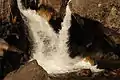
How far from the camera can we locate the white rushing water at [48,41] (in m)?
15.0

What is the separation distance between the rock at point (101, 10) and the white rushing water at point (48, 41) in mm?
917

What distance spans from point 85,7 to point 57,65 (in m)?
2.62

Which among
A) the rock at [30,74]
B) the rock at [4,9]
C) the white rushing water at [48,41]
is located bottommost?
the white rushing water at [48,41]

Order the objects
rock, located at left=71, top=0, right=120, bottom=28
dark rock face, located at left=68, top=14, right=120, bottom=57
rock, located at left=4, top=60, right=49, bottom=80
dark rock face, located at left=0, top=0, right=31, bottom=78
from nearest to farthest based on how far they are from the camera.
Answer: rock, located at left=4, top=60, right=49, bottom=80, rock, located at left=71, top=0, right=120, bottom=28, dark rock face, located at left=0, top=0, right=31, bottom=78, dark rock face, located at left=68, top=14, right=120, bottom=57

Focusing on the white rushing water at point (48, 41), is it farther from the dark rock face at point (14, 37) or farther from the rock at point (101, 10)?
the rock at point (101, 10)

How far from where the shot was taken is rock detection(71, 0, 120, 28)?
44.3 ft

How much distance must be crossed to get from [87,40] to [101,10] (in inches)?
76.7

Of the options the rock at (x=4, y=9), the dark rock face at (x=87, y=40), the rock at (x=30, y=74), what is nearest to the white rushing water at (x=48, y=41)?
the dark rock face at (x=87, y=40)

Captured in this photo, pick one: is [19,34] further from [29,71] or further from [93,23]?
[29,71]

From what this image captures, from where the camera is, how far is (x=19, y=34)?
14.9 meters

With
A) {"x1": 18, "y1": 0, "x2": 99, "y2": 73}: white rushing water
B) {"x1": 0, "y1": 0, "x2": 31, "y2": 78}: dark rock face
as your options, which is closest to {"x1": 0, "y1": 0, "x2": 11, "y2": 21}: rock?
{"x1": 0, "y1": 0, "x2": 31, "y2": 78}: dark rock face

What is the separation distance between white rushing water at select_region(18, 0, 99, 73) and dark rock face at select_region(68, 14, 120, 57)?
28cm

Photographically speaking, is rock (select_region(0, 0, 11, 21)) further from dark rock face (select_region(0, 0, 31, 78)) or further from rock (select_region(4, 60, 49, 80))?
rock (select_region(4, 60, 49, 80))

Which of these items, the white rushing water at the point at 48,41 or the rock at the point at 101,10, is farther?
the white rushing water at the point at 48,41
